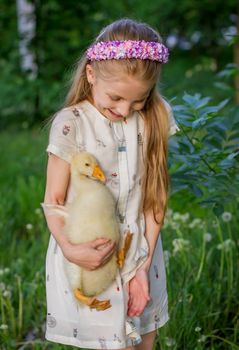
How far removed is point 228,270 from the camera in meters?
3.31

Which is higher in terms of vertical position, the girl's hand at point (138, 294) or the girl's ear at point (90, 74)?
the girl's ear at point (90, 74)

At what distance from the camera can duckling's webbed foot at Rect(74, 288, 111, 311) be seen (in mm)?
2162

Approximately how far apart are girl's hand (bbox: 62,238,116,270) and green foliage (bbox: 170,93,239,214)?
25.2 inches

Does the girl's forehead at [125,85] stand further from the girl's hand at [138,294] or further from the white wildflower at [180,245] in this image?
the white wildflower at [180,245]

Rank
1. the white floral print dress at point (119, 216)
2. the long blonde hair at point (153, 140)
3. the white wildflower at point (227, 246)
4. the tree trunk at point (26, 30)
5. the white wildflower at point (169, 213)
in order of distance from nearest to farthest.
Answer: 1. the white floral print dress at point (119, 216)
2. the long blonde hair at point (153, 140)
3. the white wildflower at point (227, 246)
4. the white wildflower at point (169, 213)
5. the tree trunk at point (26, 30)

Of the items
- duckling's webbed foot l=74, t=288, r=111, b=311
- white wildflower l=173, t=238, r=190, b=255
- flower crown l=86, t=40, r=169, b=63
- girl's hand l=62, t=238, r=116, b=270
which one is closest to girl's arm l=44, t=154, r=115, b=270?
girl's hand l=62, t=238, r=116, b=270

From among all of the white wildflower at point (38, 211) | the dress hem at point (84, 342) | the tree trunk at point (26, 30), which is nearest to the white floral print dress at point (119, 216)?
the dress hem at point (84, 342)

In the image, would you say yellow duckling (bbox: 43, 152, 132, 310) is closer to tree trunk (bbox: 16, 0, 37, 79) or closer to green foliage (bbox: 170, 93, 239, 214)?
green foliage (bbox: 170, 93, 239, 214)

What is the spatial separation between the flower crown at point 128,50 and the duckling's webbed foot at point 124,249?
1.91ft

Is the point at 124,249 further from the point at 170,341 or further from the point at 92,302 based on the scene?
the point at 170,341

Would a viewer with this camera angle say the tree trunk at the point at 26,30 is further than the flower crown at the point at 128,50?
Yes

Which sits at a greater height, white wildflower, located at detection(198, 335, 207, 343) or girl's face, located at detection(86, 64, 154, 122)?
girl's face, located at detection(86, 64, 154, 122)

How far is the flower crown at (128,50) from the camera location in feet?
6.97

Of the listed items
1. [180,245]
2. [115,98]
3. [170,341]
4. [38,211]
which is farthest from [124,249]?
[38,211]
